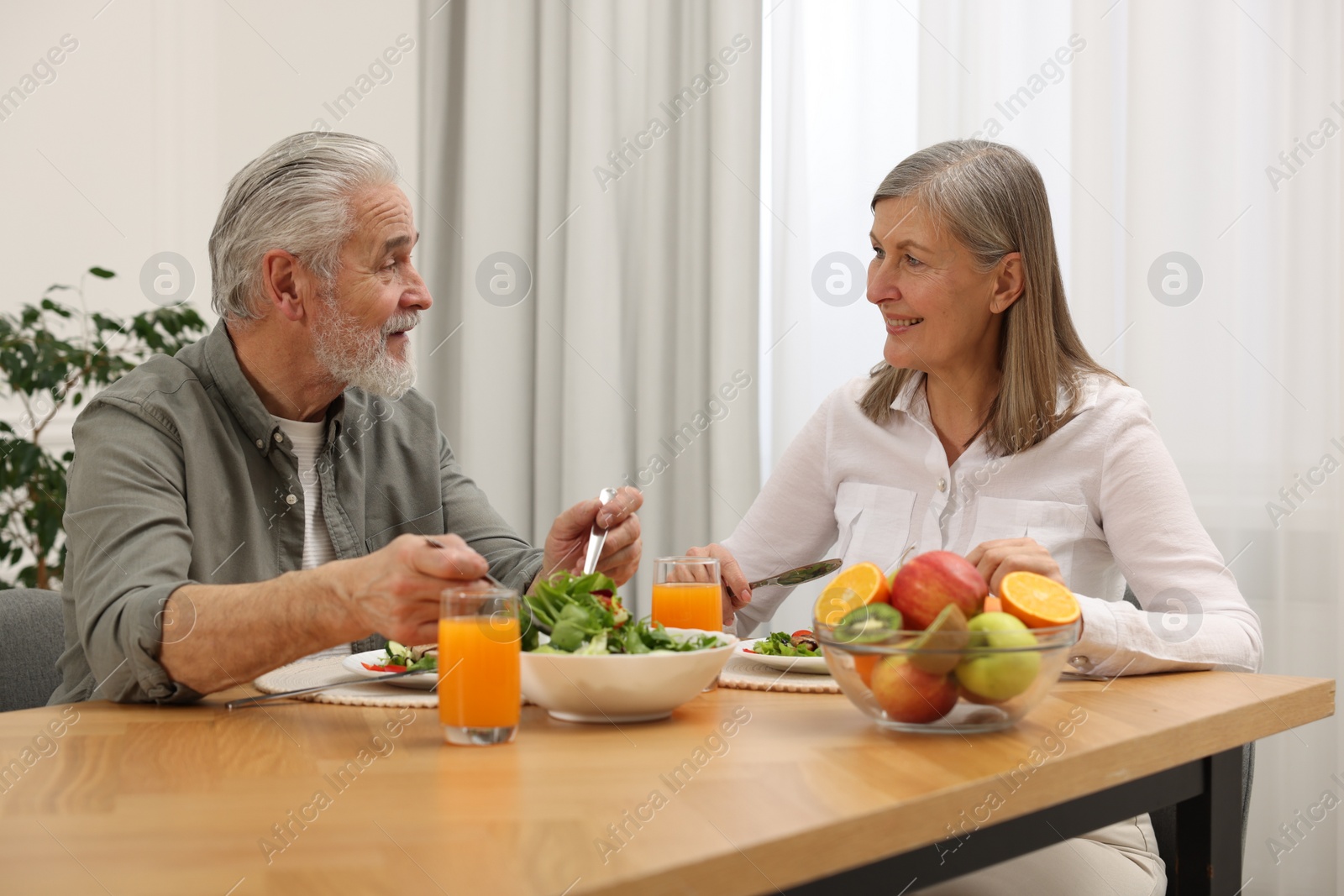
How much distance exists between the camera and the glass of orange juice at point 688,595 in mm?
1380

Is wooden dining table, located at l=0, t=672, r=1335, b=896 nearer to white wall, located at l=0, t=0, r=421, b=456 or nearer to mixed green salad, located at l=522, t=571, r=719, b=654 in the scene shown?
mixed green salad, located at l=522, t=571, r=719, b=654

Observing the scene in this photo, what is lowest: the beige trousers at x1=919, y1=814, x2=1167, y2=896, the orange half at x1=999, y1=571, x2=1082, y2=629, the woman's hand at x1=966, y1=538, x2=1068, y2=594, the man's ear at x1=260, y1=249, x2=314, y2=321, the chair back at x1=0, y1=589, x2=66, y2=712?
the beige trousers at x1=919, y1=814, x2=1167, y2=896

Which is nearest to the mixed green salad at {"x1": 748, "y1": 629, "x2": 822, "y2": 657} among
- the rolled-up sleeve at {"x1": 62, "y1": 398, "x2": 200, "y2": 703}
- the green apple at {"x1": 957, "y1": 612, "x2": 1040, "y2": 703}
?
the green apple at {"x1": 957, "y1": 612, "x2": 1040, "y2": 703}

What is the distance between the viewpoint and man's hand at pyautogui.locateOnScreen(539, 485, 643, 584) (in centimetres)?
153

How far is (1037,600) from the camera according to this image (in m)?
1.07

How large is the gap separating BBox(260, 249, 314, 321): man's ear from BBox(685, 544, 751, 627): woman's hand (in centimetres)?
68

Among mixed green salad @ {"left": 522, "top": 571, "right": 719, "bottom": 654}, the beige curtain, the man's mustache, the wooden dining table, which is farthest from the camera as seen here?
the beige curtain

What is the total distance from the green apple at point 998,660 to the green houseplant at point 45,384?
2270 millimetres

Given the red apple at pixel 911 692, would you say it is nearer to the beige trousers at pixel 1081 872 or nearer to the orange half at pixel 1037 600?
the orange half at pixel 1037 600

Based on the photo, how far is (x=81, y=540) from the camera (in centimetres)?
132

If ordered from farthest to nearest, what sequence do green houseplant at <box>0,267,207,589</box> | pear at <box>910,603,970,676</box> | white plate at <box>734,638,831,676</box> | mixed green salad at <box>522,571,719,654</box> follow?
green houseplant at <box>0,267,207,589</box>
white plate at <box>734,638,831,676</box>
mixed green salad at <box>522,571,719,654</box>
pear at <box>910,603,970,676</box>

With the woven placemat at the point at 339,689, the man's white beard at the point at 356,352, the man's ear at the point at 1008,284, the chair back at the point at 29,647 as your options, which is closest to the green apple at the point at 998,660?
the woven placemat at the point at 339,689

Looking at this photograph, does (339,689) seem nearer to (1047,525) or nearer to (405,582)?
(405,582)

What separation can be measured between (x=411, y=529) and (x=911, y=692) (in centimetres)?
106
